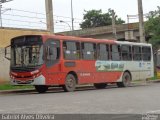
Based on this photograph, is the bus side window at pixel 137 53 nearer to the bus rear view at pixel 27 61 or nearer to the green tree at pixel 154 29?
the bus rear view at pixel 27 61

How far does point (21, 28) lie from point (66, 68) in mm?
10596

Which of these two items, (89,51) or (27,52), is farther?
(89,51)

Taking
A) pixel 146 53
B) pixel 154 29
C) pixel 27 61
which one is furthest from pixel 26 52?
pixel 154 29

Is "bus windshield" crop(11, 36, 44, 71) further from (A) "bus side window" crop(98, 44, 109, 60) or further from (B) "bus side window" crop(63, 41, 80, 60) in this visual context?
(A) "bus side window" crop(98, 44, 109, 60)

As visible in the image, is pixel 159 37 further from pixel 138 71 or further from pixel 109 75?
pixel 109 75

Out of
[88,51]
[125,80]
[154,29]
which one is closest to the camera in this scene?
[88,51]

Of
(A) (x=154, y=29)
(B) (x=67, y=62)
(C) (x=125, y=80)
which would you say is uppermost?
(A) (x=154, y=29)

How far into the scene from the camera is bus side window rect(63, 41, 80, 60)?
2609 cm

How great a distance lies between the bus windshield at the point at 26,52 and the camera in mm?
24609

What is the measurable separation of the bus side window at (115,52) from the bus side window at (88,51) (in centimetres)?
220

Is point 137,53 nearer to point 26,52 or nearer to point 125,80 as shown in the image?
point 125,80

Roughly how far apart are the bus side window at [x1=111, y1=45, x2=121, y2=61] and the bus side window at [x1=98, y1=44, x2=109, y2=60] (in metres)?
0.64

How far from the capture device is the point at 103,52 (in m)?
29.7

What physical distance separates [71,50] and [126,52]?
6.60m
